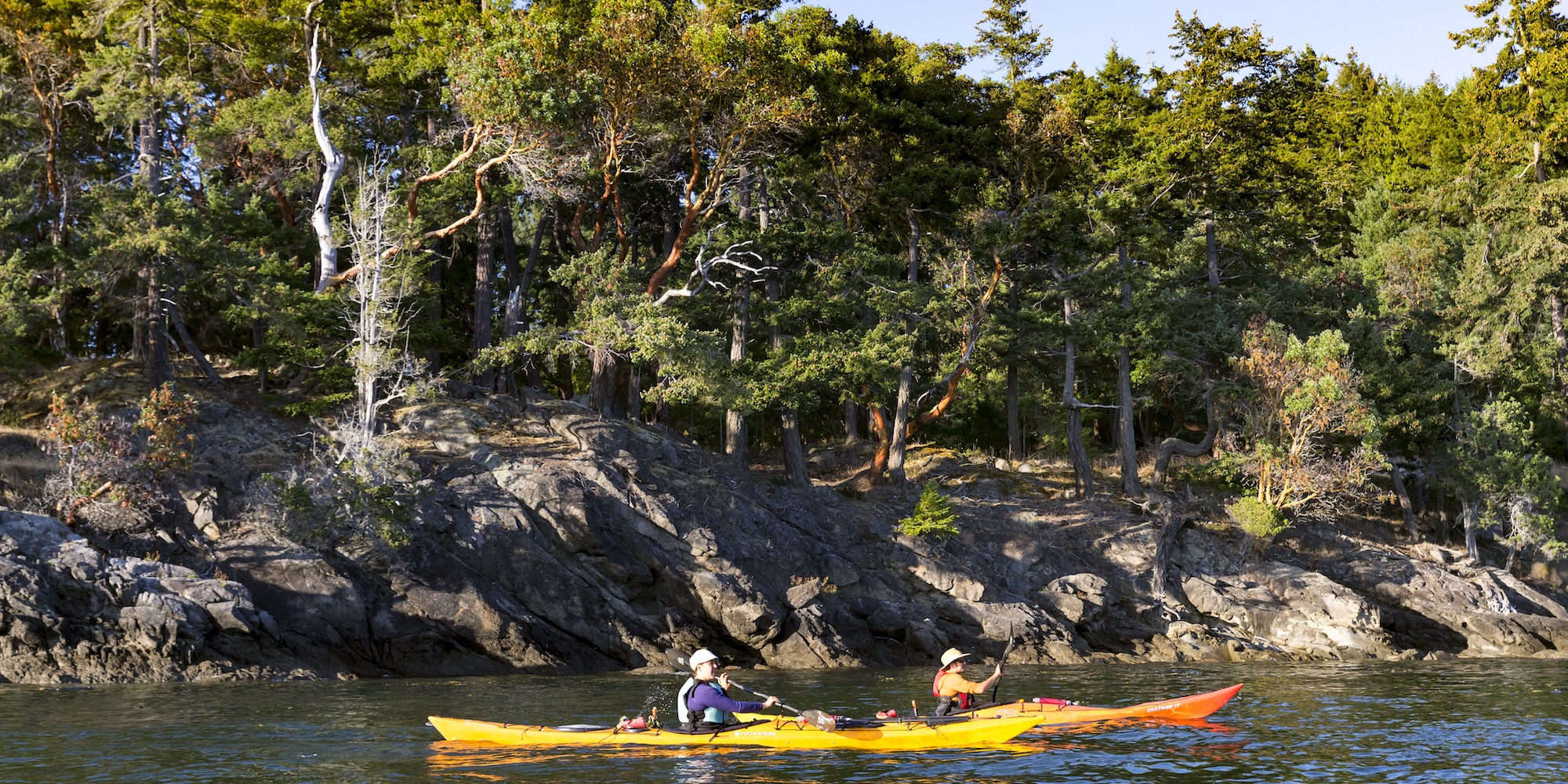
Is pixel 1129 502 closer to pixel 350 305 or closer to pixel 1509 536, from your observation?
pixel 1509 536

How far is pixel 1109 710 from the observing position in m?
18.1

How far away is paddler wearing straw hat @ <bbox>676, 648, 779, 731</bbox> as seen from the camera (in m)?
16.5

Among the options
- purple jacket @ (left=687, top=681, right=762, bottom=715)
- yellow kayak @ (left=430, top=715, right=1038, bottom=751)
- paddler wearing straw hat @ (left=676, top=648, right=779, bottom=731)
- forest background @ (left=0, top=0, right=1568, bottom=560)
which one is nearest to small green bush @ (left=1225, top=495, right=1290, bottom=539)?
forest background @ (left=0, top=0, right=1568, bottom=560)

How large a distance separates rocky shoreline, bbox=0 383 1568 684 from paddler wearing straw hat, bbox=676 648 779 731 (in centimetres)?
1030

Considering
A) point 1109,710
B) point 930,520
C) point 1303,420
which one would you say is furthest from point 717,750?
point 1303,420

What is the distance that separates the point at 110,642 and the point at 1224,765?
1948 cm

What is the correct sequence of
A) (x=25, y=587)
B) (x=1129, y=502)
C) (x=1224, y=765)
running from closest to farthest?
(x=1224, y=765) → (x=25, y=587) → (x=1129, y=502)

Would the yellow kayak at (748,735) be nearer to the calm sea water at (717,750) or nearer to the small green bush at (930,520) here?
the calm sea water at (717,750)

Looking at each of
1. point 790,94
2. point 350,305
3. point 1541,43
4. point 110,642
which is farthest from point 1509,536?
point 110,642

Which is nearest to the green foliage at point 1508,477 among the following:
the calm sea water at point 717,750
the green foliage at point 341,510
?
the calm sea water at point 717,750

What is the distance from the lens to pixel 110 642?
2192 centimetres

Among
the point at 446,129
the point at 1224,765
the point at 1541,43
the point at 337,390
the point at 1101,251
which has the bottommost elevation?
the point at 1224,765

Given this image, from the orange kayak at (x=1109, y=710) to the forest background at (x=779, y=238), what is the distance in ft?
52.2

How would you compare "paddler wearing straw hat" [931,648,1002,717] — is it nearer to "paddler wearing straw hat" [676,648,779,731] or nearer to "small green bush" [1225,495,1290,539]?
"paddler wearing straw hat" [676,648,779,731]
